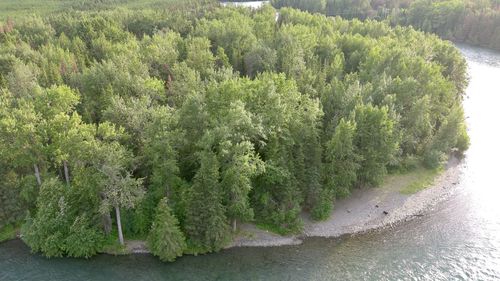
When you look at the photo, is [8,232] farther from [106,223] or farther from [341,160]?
[341,160]

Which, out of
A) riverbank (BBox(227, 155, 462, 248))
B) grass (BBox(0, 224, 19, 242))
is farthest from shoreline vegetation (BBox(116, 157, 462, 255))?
grass (BBox(0, 224, 19, 242))

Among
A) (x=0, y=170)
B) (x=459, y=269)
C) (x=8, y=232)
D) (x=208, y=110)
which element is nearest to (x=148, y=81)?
(x=208, y=110)

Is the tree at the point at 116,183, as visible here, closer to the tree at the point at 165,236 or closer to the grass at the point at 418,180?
the tree at the point at 165,236

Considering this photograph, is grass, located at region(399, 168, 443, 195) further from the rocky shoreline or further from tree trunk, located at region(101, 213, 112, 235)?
tree trunk, located at region(101, 213, 112, 235)

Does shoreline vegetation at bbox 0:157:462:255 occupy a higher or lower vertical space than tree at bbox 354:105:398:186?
lower

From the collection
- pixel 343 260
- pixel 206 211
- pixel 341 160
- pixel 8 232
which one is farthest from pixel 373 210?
pixel 8 232

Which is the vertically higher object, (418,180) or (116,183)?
(116,183)
